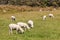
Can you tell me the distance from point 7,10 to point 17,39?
28.1 m

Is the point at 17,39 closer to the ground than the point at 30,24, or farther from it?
farther from it

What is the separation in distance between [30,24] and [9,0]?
31273 millimetres

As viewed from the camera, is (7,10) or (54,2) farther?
(54,2)

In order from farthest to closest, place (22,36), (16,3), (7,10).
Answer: (16,3) < (7,10) < (22,36)

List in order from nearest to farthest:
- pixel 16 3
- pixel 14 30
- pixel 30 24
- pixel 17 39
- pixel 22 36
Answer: pixel 17 39, pixel 22 36, pixel 14 30, pixel 30 24, pixel 16 3

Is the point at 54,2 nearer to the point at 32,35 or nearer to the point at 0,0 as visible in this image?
the point at 0,0

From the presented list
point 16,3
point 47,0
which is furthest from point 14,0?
point 47,0

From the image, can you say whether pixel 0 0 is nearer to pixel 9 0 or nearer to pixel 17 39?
pixel 9 0

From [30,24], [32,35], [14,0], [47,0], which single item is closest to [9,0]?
[14,0]

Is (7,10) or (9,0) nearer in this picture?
(7,10)

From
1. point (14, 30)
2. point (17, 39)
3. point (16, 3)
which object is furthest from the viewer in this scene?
point (16, 3)

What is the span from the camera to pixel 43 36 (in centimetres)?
1638

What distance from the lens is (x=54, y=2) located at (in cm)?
5106

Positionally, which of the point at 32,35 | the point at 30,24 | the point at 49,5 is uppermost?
the point at 32,35
